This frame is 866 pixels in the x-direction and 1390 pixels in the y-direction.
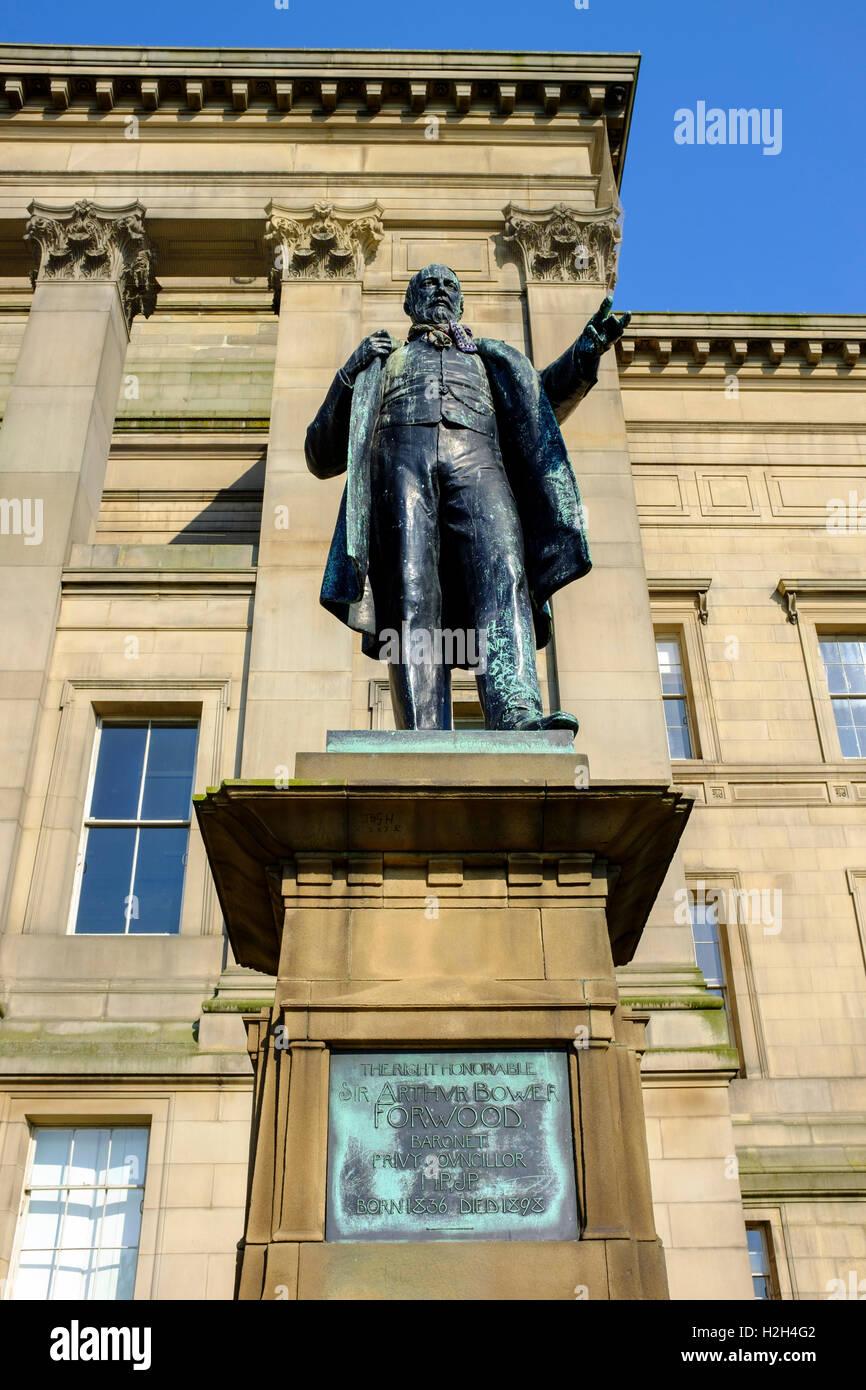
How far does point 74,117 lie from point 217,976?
49.4 ft

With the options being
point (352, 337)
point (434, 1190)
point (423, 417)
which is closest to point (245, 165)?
point (352, 337)

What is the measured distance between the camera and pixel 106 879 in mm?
14219

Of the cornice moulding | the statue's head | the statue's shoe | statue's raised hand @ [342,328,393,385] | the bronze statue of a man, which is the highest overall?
the cornice moulding

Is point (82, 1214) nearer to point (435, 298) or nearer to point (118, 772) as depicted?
point (118, 772)

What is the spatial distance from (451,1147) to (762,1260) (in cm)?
1293

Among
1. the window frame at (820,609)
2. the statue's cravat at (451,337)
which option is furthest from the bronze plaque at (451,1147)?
the window frame at (820,609)

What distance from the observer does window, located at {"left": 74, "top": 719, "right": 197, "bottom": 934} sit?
14062 mm

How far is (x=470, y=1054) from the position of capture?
5.15 metres

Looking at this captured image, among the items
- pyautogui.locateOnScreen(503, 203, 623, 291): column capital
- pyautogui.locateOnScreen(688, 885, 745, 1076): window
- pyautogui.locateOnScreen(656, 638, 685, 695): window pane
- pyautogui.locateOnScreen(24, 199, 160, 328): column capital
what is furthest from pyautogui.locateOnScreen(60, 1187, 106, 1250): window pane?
pyautogui.locateOnScreen(503, 203, 623, 291): column capital

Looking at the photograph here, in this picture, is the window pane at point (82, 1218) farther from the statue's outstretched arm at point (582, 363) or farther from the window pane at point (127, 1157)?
the statue's outstretched arm at point (582, 363)

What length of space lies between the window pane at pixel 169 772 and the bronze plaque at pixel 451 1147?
994cm

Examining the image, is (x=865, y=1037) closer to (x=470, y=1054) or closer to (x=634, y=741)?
(x=634, y=741)

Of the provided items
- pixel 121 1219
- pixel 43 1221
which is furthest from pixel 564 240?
pixel 43 1221

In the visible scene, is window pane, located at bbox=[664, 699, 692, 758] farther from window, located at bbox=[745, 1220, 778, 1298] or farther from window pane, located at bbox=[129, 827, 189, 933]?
window pane, located at bbox=[129, 827, 189, 933]
